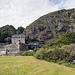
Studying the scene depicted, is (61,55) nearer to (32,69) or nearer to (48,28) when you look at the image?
(32,69)

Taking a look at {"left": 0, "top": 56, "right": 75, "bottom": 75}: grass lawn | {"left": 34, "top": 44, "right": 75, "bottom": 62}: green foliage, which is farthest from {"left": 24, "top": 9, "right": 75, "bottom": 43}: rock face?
{"left": 0, "top": 56, "right": 75, "bottom": 75}: grass lawn

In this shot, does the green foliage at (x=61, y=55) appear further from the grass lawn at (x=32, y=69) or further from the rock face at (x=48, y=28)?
the rock face at (x=48, y=28)

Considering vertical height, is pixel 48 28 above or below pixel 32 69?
above

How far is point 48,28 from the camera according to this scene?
61812mm

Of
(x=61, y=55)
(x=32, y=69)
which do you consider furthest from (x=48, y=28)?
(x=32, y=69)

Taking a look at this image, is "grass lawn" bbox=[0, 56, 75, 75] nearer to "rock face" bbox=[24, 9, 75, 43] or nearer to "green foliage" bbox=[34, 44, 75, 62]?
"green foliage" bbox=[34, 44, 75, 62]

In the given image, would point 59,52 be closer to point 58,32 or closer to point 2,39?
point 58,32

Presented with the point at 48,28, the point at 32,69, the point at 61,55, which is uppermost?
the point at 48,28

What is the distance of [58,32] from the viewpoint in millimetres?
60781

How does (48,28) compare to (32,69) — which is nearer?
(32,69)

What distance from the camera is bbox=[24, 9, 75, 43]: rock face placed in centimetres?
5841

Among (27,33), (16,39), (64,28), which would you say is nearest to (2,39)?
(16,39)

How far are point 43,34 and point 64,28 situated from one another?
15535 mm

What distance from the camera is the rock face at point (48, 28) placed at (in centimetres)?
5841
